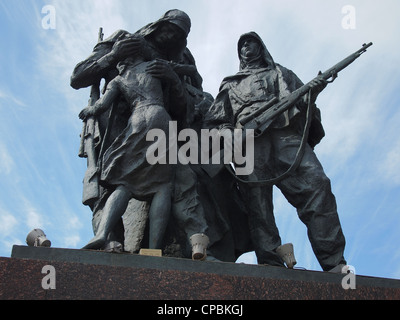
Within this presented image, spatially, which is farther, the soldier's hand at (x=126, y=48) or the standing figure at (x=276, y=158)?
the soldier's hand at (x=126, y=48)

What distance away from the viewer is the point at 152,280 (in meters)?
5.39

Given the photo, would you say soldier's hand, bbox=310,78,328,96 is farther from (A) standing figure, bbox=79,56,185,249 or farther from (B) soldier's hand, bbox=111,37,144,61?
(B) soldier's hand, bbox=111,37,144,61

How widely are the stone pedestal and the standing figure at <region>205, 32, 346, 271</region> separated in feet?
4.31

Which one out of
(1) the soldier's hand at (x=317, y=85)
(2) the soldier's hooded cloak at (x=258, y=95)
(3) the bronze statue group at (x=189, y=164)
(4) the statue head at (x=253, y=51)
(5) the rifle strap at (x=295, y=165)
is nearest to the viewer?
(3) the bronze statue group at (x=189, y=164)

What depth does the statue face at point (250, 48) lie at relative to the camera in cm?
904

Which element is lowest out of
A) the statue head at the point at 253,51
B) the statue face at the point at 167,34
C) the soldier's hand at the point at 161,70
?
the soldier's hand at the point at 161,70

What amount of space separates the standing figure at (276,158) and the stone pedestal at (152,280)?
51.7 inches

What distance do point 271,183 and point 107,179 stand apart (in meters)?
2.13

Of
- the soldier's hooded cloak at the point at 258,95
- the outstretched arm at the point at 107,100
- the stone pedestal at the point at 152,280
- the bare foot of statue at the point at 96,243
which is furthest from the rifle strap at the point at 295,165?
the bare foot of statue at the point at 96,243

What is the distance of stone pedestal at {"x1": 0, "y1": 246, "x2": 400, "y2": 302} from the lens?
16.9ft

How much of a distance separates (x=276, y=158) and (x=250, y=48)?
73.8 inches

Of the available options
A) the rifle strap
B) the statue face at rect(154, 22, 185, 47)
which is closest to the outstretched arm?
the statue face at rect(154, 22, 185, 47)

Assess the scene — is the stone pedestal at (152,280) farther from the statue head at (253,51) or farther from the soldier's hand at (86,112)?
the statue head at (253,51)
